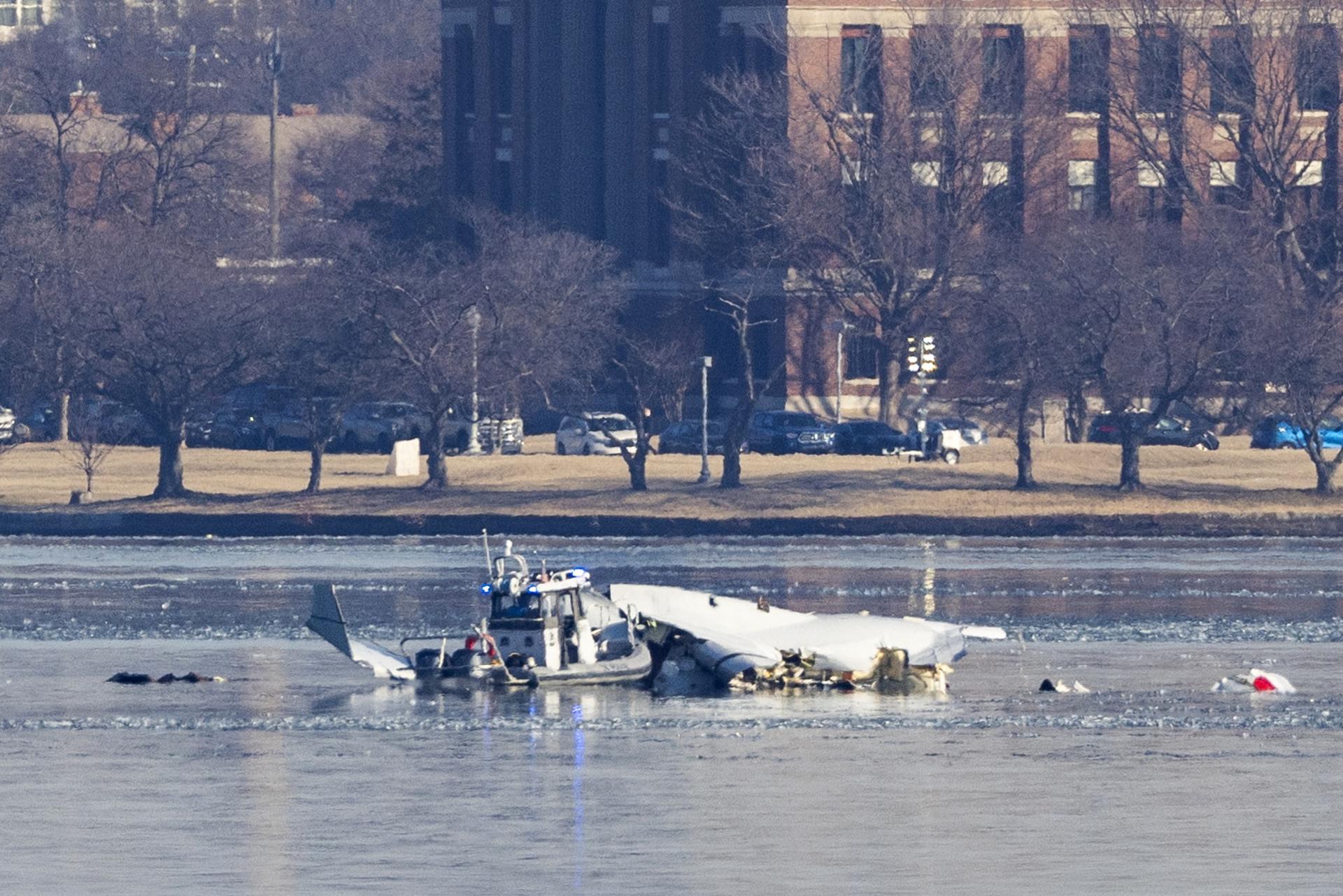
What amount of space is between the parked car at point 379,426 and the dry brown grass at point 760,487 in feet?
27.4

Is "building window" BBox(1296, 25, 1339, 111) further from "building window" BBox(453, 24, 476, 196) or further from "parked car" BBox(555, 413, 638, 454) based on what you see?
"building window" BBox(453, 24, 476, 196)

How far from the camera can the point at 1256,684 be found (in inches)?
1790

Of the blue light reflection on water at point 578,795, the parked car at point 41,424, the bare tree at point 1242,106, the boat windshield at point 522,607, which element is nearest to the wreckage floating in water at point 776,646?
the boat windshield at point 522,607

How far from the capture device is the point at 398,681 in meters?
46.3

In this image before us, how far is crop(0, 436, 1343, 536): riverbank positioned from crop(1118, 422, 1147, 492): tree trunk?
547 mm

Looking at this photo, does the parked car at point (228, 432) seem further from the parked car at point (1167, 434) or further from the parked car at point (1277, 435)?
the parked car at point (1277, 435)

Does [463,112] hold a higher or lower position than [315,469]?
higher

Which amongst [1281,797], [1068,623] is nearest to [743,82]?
[1068,623]

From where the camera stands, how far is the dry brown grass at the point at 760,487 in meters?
78.4

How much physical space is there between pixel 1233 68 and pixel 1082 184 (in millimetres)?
8411

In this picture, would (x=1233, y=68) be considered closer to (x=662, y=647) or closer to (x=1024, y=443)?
(x=1024, y=443)

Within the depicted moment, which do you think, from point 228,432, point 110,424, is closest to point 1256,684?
point 110,424

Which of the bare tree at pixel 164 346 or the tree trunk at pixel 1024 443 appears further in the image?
the bare tree at pixel 164 346

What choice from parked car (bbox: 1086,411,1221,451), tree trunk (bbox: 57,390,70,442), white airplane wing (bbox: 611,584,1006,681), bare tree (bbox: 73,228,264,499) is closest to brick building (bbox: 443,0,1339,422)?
parked car (bbox: 1086,411,1221,451)
